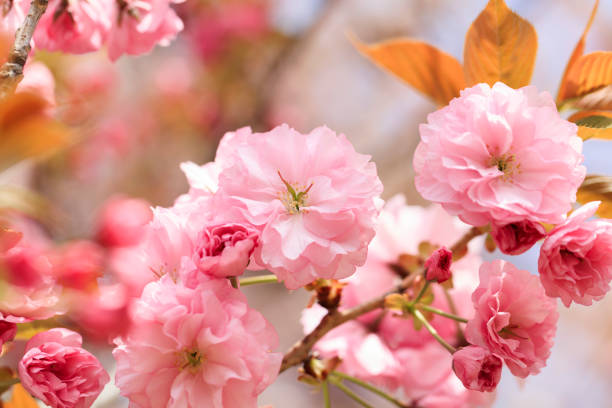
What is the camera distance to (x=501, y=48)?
1.84ft

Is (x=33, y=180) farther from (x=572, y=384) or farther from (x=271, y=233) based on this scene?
(x=572, y=384)

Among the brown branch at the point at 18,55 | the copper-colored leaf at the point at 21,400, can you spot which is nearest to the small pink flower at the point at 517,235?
the brown branch at the point at 18,55

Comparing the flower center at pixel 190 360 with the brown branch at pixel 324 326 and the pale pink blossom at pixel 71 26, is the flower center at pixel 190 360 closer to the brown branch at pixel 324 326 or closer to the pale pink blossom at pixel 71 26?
the brown branch at pixel 324 326

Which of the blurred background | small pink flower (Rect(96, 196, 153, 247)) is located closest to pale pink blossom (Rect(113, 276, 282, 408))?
small pink flower (Rect(96, 196, 153, 247))

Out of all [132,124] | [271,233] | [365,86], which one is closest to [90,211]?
[132,124]

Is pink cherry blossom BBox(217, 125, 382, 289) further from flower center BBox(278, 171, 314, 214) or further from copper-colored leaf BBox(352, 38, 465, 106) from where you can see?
copper-colored leaf BBox(352, 38, 465, 106)

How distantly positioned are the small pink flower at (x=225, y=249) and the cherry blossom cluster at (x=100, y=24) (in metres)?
0.27

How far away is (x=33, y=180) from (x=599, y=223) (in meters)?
1.71

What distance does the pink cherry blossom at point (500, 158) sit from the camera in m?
0.44

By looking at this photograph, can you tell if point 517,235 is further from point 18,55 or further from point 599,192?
point 18,55

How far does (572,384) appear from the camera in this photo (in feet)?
8.58

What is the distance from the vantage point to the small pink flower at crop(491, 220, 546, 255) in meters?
0.44

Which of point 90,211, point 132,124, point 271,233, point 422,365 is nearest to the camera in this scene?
point 271,233

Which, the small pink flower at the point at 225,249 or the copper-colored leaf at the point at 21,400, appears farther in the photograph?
the copper-colored leaf at the point at 21,400
